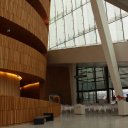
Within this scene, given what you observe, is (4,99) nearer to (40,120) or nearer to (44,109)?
(40,120)

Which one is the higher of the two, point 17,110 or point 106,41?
point 106,41

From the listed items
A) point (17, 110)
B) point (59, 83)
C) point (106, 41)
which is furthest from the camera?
point (59, 83)

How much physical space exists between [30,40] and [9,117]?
439 inches

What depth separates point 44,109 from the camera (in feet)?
62.7

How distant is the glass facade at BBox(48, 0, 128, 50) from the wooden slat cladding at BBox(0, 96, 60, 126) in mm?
16659

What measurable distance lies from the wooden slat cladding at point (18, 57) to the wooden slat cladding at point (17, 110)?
9.39ft

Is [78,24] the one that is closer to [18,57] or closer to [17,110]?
[18,57]

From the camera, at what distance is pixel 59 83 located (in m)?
34.3

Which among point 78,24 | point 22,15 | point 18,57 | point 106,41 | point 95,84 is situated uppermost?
point 78,24

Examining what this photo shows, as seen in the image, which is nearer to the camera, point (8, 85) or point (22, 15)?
point (22, 15)

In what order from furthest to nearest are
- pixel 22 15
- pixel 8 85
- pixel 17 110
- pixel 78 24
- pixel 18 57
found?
1. pixel 78 24
2. pixel 8 85
3. pixel 22 15
4. pixel 18 57
5. pixel 17 110

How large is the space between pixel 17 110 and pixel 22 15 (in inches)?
292

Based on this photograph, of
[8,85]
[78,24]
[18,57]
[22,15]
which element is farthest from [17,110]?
[78,24]

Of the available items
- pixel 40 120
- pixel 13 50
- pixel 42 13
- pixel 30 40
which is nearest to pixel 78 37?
pixel 42 13
